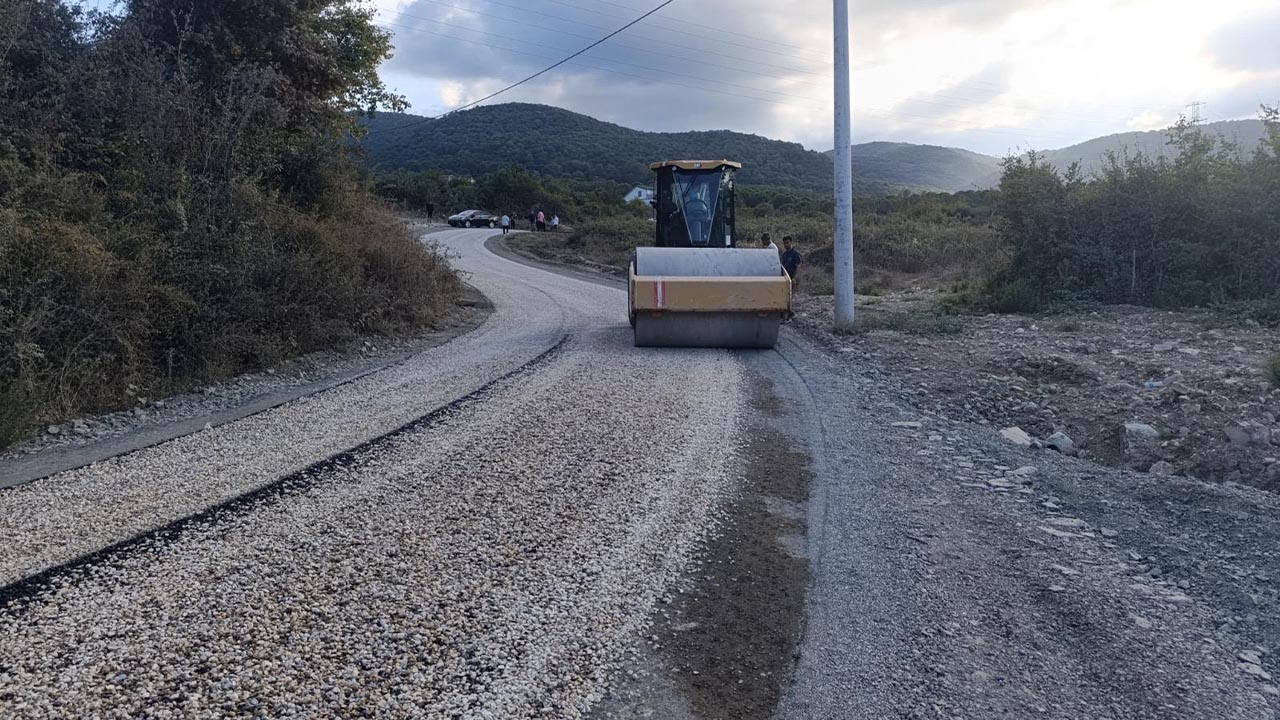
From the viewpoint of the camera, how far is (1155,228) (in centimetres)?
1667

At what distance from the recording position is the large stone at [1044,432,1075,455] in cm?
752

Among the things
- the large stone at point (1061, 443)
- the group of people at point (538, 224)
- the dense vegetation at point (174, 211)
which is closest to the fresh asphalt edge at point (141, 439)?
the dense vegetation at point (174, 211)

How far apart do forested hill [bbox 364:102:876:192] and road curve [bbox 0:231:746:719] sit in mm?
73152

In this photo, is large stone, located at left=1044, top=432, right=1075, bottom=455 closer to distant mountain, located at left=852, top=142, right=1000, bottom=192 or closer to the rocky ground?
the rocky ground

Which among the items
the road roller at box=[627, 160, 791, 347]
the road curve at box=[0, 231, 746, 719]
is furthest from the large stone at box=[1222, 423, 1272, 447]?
the road roller at box=[627, 160, 791, 347]

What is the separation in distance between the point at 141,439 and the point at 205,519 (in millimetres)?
2782

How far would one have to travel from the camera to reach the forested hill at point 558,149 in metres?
84.7

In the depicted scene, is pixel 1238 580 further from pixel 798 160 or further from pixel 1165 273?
pixel 798 160

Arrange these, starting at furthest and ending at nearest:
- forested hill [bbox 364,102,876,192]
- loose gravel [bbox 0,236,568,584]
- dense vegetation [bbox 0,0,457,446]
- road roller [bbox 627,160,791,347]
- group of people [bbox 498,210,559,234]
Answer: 1. forested hill [bbox 364,102,876,192]
2. group of people [bbox 498,210,559,234]
3. road roller [bbox 627,160,791,347]
4. dense vegetation [bbox 0,0,457,446]
5. loose gravel [bbox 0,236,568,584]

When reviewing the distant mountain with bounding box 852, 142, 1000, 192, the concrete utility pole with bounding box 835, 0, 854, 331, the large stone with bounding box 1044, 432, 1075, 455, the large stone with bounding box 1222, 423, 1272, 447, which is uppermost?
the distant mountain with bounding box 852, 142, 1000, 192

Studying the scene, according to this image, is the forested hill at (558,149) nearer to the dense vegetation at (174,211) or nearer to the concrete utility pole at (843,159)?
the concrete utility pole at (843,159)

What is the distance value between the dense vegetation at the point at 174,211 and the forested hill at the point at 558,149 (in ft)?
214

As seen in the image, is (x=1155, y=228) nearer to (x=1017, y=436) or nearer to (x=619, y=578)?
(x=1017, y=436)

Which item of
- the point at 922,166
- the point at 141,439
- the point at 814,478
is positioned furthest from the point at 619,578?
the point at 922,166
